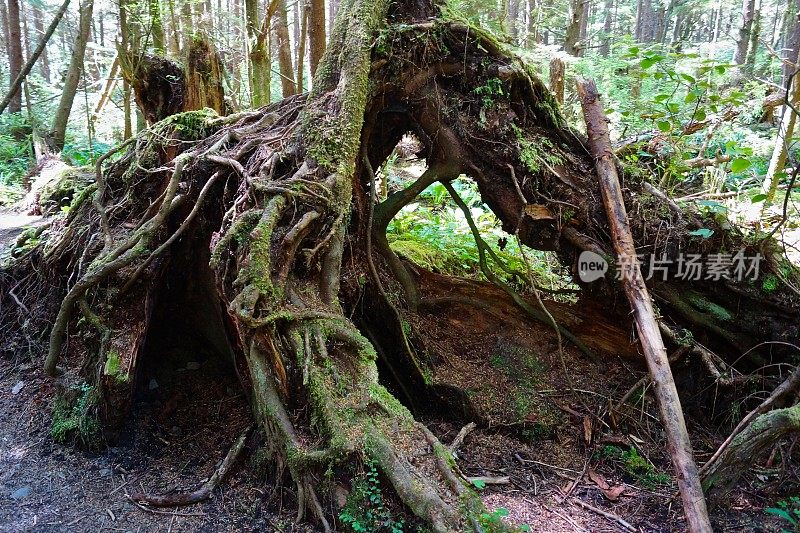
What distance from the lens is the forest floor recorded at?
10.6ft

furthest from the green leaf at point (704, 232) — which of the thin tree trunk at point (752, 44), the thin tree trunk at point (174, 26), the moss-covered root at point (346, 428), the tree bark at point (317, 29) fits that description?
the thin tree trunk at point (752, 44)

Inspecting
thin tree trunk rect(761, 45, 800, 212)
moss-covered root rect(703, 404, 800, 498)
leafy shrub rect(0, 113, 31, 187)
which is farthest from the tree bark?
moss-covered root rect(703, 404, 800, 498)

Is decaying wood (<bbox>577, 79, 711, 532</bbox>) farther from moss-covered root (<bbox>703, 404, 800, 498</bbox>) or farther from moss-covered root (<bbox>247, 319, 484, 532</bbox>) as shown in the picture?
moss-covered root (<bbox>247, 319, 484, 532</bbox>)

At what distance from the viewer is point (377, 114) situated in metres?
4.52

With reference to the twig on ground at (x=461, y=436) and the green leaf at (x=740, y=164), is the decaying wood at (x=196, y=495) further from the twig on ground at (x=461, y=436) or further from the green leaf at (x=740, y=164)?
the green leaf at (x=740, y=164)

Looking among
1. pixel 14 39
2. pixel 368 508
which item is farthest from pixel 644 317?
pixel 14 39

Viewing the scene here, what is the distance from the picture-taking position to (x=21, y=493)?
3404 mm

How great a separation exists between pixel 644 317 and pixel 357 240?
231 centimetres

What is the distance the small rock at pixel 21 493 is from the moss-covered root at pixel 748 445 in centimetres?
421

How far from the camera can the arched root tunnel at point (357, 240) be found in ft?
11.4

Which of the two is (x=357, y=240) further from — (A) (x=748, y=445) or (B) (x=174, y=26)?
(B) (x=174, y=26)

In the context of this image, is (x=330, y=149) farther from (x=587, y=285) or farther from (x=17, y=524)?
(x=17, y=524)

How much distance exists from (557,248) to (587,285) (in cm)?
42

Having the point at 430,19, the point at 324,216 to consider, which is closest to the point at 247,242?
the point at 324,216
